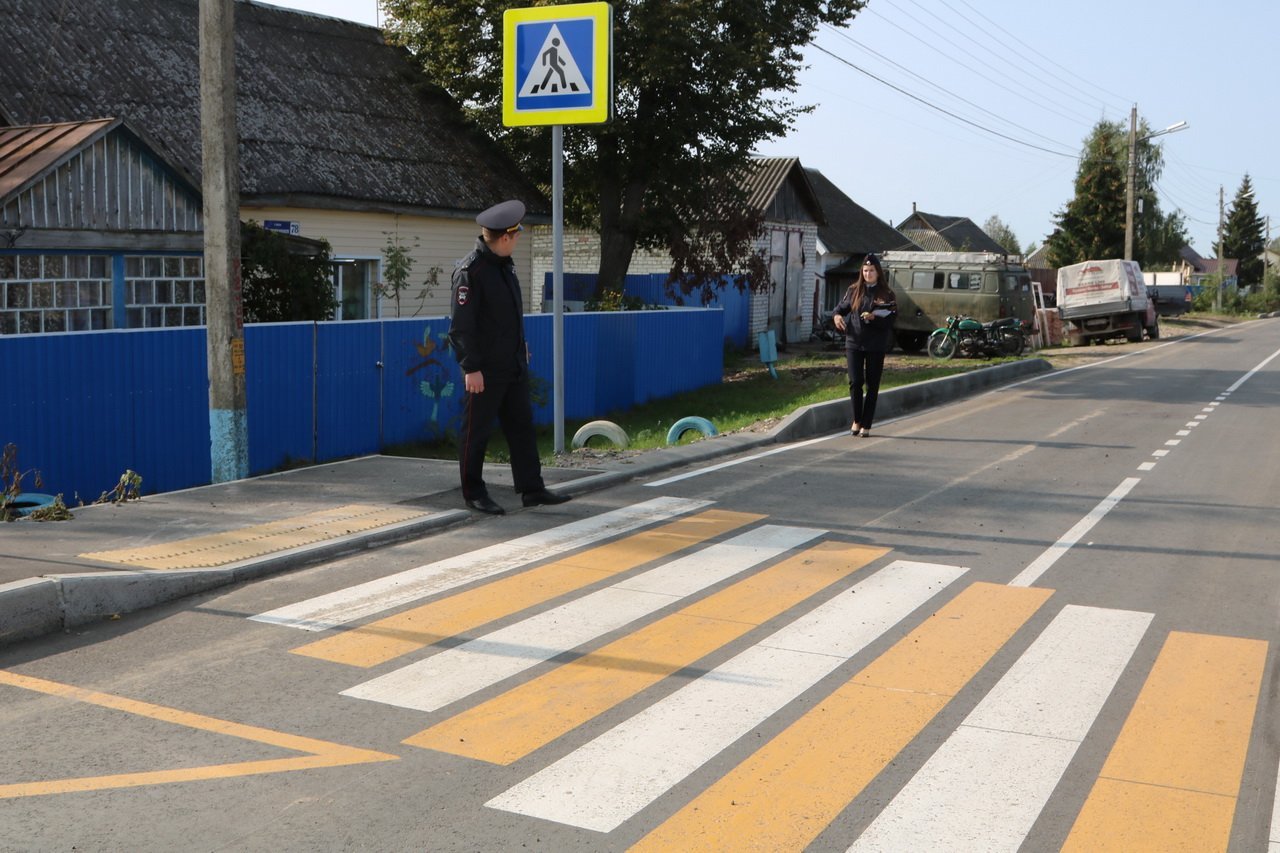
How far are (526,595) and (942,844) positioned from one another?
3322mm

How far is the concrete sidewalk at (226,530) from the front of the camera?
6.38m

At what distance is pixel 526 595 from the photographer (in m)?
6.96

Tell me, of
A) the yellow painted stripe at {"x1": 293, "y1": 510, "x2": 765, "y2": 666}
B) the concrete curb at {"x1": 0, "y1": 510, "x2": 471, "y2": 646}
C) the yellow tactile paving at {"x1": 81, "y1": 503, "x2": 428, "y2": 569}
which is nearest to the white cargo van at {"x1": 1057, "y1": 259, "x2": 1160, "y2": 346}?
the yellow painted stripe at {"x1": 293, "y1": 510, "x2": 765, "y2": 666}

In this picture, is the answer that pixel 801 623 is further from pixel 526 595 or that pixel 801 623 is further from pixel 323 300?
pixel 323 300

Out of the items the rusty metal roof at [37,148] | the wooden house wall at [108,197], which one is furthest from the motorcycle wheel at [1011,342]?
the rusty metal roof at [37,148]

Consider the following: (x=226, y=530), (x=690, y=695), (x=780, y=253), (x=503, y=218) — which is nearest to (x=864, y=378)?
(x=503, y=218)

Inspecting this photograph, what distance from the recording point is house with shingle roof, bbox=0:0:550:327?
18312mm

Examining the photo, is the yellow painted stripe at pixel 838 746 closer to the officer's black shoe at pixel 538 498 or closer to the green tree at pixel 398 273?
the officer's black shoe at pixel 538 498

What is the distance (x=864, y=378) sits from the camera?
14195 mm

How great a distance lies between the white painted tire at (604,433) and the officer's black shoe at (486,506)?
13.4 ft

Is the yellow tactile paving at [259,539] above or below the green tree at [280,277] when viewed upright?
below

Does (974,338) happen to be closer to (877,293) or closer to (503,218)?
(877,293)

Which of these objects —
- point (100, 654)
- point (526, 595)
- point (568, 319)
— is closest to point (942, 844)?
point (526, 595)

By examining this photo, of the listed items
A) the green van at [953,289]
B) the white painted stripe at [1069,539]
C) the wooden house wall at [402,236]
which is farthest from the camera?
the green van at [953,289]
